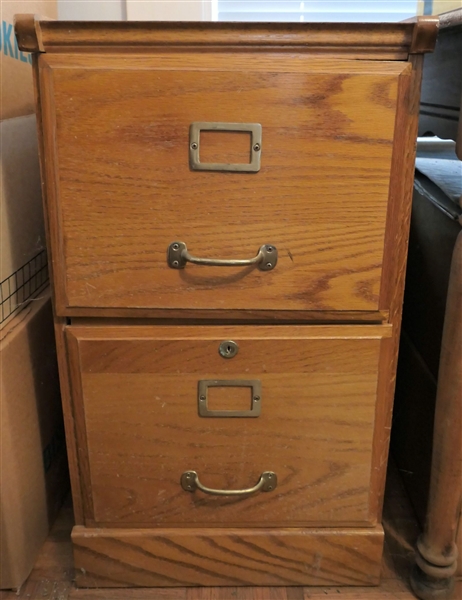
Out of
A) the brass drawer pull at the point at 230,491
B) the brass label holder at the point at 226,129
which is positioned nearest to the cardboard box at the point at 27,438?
the brass drawer pull at the point at 230,491

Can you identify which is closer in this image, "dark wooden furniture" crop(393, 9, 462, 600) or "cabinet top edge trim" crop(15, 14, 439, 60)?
"cabinet top edge trim" crop(15, 14, 439, 60)

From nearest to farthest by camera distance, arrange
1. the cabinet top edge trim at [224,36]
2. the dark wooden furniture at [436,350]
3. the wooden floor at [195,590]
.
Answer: the cabinet top edge trim at [224,36] < the dark wooden furniture at [436,350] < the wooden floor at [195,590]

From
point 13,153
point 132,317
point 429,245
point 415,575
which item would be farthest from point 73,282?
point 415,575

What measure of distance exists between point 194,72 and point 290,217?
190 millimetres

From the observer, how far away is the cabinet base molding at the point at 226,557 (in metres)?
0.83

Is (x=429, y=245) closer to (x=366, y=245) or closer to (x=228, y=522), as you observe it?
(x=366, y=245)

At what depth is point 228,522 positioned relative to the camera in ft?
2.72

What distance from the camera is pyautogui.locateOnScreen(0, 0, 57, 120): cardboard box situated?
857mm

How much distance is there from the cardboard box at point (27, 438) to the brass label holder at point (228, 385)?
10.4 inches

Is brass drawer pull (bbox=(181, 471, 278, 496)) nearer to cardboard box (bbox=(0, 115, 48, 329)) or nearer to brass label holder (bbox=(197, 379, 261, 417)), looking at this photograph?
brass label holder (bbox=(197, 379, 261, 417))

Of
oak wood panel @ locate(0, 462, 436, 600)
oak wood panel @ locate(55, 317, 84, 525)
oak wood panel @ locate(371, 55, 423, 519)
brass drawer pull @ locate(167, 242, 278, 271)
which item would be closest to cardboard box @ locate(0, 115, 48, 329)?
oak wood panel @ locate(55, 317, 84, 525)

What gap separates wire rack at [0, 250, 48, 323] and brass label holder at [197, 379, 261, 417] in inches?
11.9

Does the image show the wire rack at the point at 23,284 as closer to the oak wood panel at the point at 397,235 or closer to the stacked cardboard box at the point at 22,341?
A: the stacked cardboard box at the point at 22,341

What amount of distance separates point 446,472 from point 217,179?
470 mm
